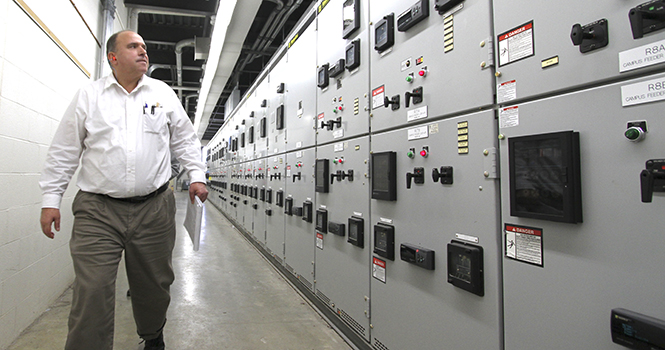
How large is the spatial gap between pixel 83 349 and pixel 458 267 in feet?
5.18

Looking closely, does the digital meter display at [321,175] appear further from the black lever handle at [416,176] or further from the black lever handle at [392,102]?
the black lever handle at [416,176]

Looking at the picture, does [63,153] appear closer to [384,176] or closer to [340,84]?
[384,176]

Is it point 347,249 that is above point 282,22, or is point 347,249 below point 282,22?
below

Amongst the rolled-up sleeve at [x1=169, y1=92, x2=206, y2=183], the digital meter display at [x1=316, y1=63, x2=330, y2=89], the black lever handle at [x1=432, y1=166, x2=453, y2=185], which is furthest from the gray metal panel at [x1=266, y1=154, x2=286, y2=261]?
the black lever handle at [x1=432, y1=166, x2=453, y2=185]

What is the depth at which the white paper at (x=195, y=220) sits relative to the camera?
1.74 metres

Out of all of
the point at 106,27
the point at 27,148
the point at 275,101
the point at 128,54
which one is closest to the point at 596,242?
the point at 128,54

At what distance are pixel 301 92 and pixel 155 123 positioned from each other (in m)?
1.78

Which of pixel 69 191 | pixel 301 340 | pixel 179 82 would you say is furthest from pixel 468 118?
pixel 179 82

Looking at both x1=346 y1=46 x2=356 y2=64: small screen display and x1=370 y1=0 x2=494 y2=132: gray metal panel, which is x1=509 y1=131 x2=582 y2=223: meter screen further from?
x1=346 y1=46 x2=356 y2=64: small screen display

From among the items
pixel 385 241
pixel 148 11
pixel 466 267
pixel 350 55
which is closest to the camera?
pixel 466 267

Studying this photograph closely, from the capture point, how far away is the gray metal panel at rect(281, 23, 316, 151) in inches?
119

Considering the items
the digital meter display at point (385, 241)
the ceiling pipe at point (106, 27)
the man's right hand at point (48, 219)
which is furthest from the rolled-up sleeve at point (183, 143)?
the ceiling pipe at point (106, 27)

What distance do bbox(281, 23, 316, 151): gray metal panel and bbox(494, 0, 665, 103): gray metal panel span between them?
6.27ft

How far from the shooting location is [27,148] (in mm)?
2148
